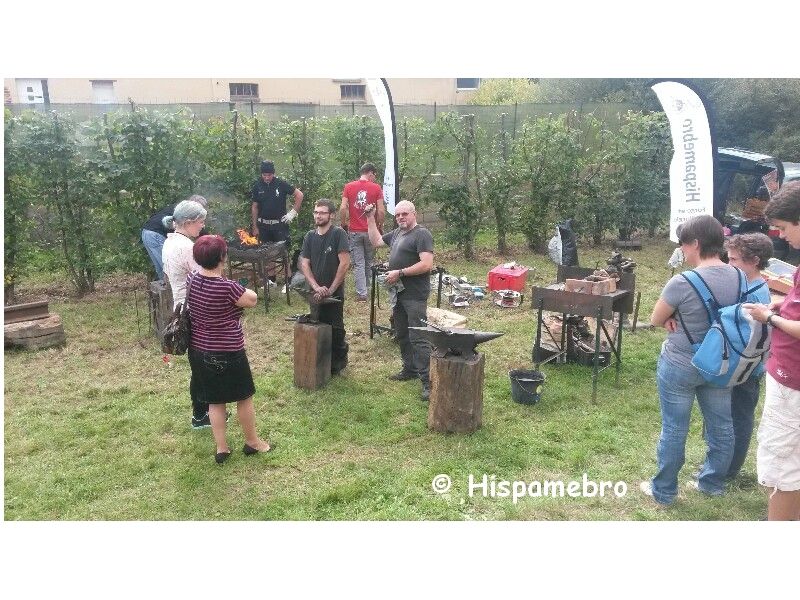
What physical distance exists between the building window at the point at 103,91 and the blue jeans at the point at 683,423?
4900mm

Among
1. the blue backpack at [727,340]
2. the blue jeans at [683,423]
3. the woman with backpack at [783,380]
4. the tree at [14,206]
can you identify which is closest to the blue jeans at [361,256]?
the tree at [14,206]

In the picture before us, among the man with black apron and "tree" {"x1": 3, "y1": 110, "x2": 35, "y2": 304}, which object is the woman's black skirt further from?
"tree" {"x1": 3, "y1": 110, "x2": 35, "y2": 304}

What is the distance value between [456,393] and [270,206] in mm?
4547

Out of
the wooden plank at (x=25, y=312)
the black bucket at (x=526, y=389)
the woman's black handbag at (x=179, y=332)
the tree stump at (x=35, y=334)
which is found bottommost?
the black bucket at (x=526, y=389)

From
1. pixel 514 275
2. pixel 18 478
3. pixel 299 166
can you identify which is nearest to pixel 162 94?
pixel 299 166

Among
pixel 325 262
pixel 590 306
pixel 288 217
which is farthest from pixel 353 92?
pixel 590 306

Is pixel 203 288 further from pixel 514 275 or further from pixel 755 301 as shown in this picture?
pixel 514 275

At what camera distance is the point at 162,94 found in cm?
635

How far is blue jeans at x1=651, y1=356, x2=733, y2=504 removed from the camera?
11.6 ft

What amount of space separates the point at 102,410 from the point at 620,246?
335 inches

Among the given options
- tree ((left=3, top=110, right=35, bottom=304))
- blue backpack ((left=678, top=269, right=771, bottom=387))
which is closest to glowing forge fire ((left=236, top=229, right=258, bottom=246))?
tree ((left=3, top=110, right=35, bottom=304))

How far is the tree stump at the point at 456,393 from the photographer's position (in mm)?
4508

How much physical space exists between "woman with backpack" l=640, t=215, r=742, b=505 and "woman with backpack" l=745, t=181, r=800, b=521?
0.28 m

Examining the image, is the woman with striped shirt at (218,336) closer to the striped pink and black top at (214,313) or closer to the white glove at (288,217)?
the striped pink and black top at (214,313)
